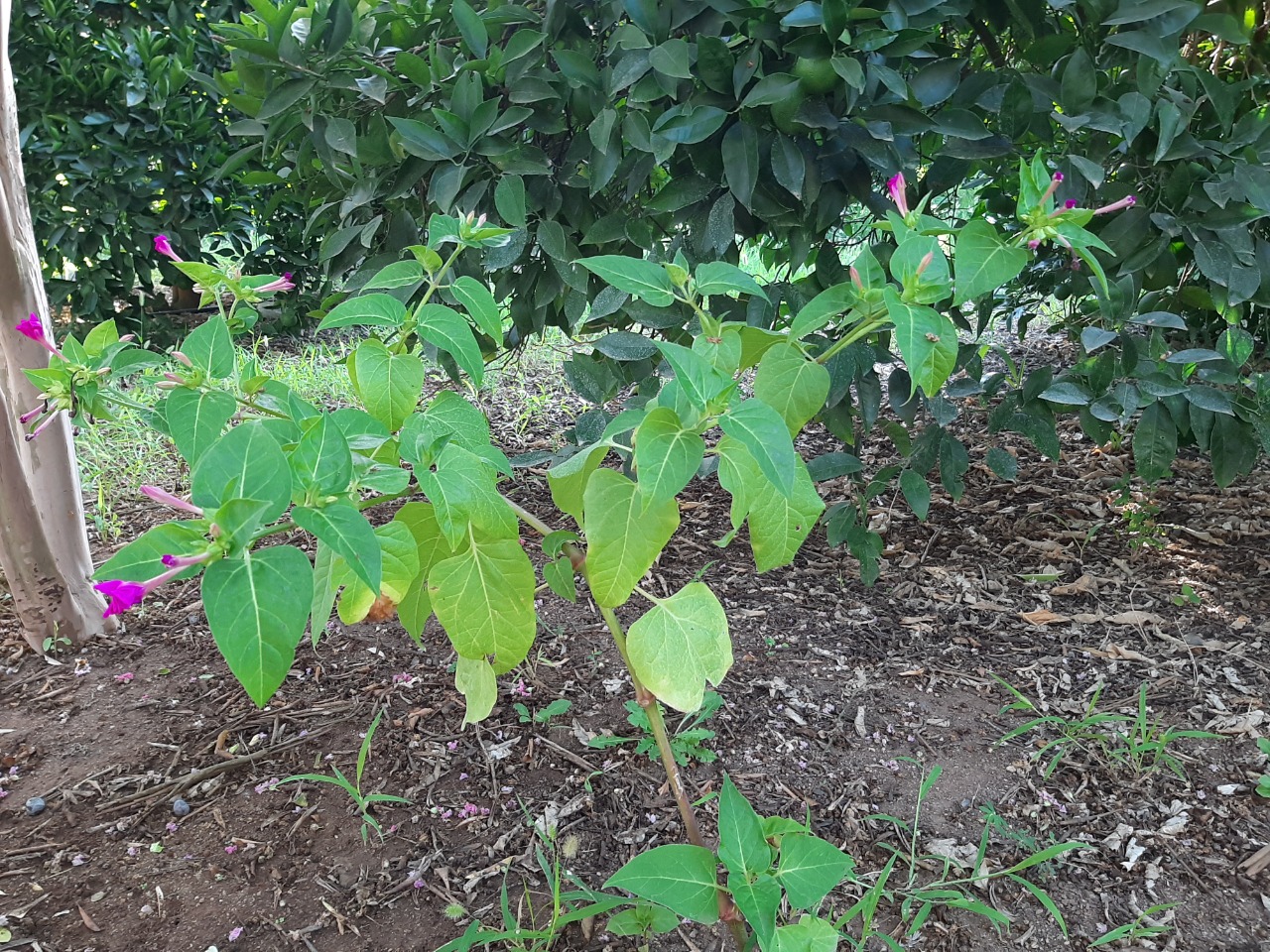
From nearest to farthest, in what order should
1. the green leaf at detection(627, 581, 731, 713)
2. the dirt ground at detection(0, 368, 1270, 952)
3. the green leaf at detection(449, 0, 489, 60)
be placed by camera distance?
the green leaf at detection(627, 581, 731, 713), the dirt ground at detection(0, 368, 1270, 952), the green leaf at detection(449, 0, 489, 60)

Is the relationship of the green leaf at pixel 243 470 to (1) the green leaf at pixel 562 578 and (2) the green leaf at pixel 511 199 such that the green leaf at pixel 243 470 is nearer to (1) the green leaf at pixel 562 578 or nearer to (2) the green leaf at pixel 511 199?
(1) the green leaf at pixel 562 578

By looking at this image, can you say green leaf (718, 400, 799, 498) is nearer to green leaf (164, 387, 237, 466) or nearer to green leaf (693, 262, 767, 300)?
green leaf (693, 262, 767, 300)

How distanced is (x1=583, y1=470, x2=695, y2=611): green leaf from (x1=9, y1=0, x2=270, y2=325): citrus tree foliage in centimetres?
381

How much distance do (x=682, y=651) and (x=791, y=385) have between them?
1.12 ft

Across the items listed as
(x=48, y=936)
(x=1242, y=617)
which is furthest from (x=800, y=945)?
(x=1242, y=617)

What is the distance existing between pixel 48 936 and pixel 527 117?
184 cm

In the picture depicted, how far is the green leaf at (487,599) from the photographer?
0.95m

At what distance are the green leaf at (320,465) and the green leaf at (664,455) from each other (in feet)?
0.88

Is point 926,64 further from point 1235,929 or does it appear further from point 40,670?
point 40,670

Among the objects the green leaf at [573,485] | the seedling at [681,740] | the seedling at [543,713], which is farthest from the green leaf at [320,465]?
the seedling at [543,713]

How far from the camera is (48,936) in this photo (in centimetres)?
143

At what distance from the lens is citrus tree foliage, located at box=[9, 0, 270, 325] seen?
12.6 feet

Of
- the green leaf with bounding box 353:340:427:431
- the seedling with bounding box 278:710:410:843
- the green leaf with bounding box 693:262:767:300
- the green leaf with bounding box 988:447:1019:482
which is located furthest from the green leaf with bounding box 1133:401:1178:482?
the seedling with bounding box 278:710:410:843

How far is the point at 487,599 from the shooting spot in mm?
962
